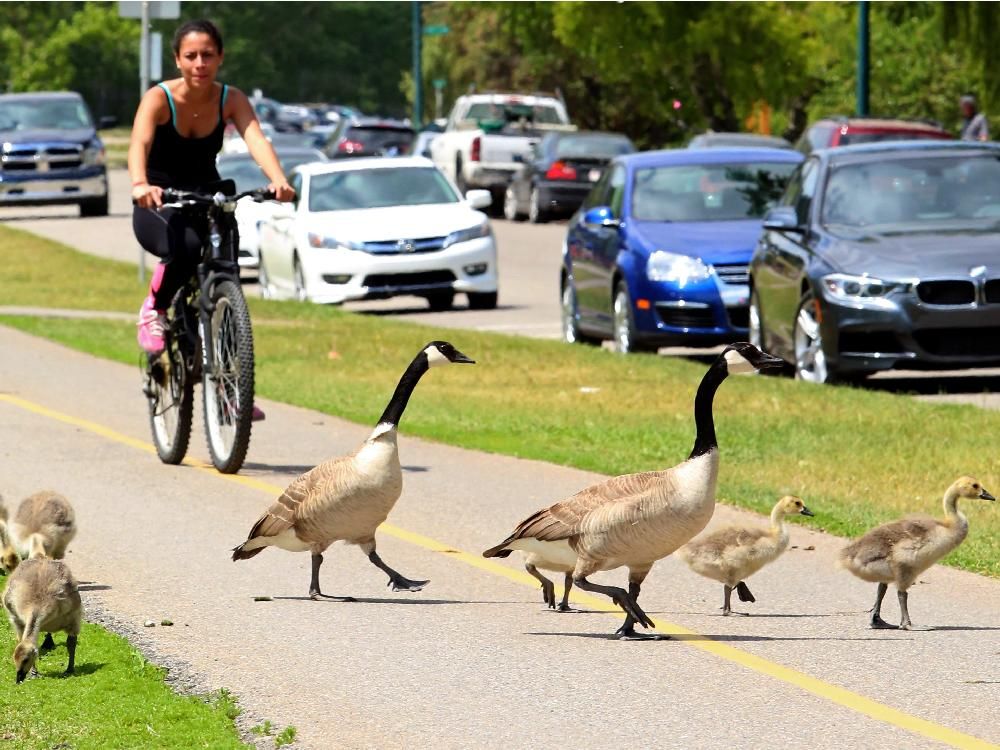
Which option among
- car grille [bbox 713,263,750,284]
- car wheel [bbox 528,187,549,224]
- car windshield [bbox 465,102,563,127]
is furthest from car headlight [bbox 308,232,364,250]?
car windshield [bbox 465,102,563,127]

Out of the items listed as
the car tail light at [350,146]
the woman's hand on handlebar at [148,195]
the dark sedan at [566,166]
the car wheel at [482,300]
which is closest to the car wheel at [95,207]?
the dark sedan at [566,166]

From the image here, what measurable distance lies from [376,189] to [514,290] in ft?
12.4

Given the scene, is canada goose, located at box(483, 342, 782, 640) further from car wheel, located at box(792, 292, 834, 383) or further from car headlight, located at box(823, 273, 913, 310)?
car wheel, located at box(792, 292, 834, 383)

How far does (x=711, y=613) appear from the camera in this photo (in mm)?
8297

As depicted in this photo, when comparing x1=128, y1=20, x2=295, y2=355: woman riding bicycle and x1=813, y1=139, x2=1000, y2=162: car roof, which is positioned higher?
x1=128, y1=20, x2=295, y2=355: woman riding bicycle

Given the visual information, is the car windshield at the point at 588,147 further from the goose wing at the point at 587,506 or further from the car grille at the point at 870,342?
the goose wing at the point at 587,506

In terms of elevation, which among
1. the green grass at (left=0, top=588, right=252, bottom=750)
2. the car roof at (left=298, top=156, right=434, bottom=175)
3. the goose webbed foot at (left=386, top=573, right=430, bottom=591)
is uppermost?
the green grass at (left=0, top=588, right=252, bottom=750)

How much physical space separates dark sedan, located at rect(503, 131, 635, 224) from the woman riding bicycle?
31.2 m

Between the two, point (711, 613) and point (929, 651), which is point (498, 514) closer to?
point (711, 613)

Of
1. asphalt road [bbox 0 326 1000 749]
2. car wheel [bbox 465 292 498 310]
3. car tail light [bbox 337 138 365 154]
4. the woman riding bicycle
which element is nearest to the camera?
asphalt road [bbox 0 326 1000 749]

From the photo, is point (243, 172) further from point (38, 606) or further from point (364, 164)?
point (38, 606)

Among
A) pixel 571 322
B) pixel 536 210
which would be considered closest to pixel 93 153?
pixel 536 210

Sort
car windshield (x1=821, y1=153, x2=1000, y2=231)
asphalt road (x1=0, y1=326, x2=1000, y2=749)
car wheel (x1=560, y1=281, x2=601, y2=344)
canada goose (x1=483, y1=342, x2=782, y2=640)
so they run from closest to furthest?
asphalt road (x1=0, y1=326, x2=1000, y2=749)
canada goose (x1=483, y1=342, x2=782, y2=640)
car windshield (x1=821, y1=153, x2=1000, y2=231)
car wheel (x1=560, y1=281, x2=601, y2=344)

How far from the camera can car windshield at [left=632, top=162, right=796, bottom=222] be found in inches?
781
